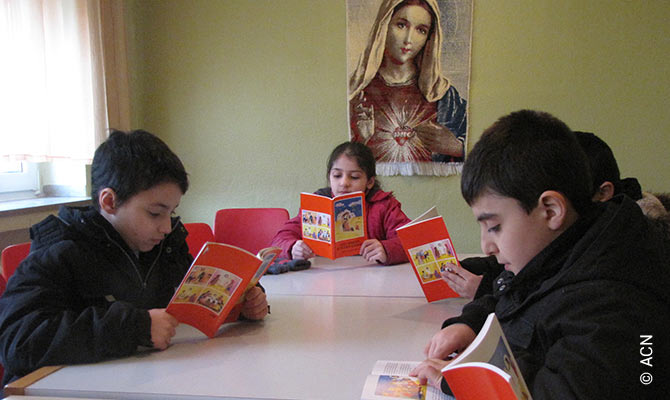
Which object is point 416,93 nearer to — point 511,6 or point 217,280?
point 511,6

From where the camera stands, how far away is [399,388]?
2.92 ft

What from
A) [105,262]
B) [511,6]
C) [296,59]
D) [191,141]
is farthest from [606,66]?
[105,262]

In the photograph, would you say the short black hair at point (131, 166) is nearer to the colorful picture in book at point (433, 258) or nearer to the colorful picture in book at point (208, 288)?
the colorful picture in book at point (208, 288)

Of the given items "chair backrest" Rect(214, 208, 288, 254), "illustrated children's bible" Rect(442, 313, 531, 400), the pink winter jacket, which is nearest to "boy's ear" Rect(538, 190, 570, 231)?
"illustrated children's bible" Rect(442, 313, 531, 400)

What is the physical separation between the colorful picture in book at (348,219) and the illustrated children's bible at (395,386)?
999mm

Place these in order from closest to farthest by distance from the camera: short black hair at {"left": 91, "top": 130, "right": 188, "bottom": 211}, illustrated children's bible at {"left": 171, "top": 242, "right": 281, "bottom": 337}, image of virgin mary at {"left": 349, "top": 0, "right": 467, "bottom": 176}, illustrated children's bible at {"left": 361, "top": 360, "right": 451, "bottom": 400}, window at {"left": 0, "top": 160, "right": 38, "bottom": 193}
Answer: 1. illustrated children's bible at {"left": 361, "top": 360, "right": 451, "bottom": 400}
2. illustrated children's bible at {"left": 171, "top": 242, "right": 281, "bottom": 337}
3. short black hair at {"left": 91, "top": 130, "right": 188, "bottom": 211}
4. window at {"left": 0, "top": 160, "right": 38, "bottom": 193}
5. image of virgin mary at {"left": 349, "top": 0, "right": 467, "bottom": 176}

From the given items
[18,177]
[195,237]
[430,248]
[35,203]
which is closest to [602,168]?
[430,248]

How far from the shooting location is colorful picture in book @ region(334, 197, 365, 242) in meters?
1.96

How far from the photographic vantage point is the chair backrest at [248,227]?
2670 mm

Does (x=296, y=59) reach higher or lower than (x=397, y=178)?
higher

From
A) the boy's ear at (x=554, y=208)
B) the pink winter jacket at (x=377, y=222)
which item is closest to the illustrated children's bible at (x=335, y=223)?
the pink winter jacket at (x=377, y=222)

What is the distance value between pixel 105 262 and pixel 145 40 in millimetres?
2713

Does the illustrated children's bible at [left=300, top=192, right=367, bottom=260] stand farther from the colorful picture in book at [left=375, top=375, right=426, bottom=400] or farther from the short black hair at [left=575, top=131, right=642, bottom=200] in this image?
the colorful picture in book at [left=375, top=375, right=426, bottom=400]

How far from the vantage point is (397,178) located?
3283 millimetres
